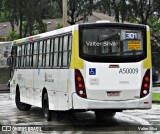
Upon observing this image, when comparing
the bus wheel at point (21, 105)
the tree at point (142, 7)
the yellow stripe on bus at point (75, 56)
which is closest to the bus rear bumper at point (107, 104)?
the yellow stripe on bus at point (75, 56)

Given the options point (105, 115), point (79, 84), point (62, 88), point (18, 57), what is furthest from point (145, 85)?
point (18, 57)

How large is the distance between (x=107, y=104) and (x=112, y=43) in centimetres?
177

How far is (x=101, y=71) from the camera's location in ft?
45.6

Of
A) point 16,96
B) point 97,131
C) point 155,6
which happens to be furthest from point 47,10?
point 97,131

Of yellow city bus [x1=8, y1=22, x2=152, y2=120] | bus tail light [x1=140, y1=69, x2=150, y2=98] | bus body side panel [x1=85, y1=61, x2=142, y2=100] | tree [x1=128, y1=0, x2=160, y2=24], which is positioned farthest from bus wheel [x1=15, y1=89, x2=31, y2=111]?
tree [x1=128, y1=0, x2=160, y2=24]

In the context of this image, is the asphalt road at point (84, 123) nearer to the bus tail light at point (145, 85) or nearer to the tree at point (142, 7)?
the bus tail light at point (145, 85)

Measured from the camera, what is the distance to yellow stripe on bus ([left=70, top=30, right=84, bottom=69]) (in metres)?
13.9

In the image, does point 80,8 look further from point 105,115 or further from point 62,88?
point 62,88

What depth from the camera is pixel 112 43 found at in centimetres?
1419

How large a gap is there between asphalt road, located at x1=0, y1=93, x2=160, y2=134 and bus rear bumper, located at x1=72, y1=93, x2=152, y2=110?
617 mm

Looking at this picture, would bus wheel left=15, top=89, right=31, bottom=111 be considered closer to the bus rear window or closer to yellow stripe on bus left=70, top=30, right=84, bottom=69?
yellow stripe on bus left=70, top=30, right=84, bottom=69

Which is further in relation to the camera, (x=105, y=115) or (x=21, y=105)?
(x=21, y=105)

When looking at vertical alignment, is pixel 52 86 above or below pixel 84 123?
above

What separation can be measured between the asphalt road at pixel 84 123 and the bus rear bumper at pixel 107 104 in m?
→ 0.62
